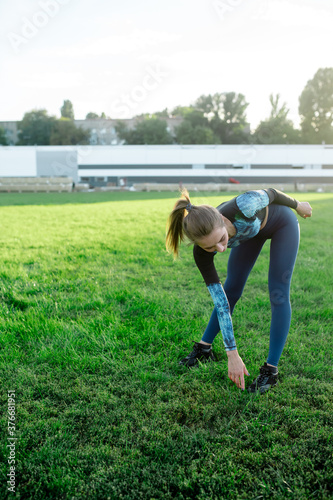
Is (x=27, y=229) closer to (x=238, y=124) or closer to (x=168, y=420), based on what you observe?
(x=168, y=420)

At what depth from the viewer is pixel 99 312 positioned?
11.1ft

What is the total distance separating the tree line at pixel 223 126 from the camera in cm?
5271

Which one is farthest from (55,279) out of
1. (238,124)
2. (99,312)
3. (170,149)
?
(238,124)

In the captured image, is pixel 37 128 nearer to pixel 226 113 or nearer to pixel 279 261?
pixel 226 113

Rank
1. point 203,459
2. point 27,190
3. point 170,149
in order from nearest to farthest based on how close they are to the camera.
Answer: point 203,459
point 27,190
point 170,149

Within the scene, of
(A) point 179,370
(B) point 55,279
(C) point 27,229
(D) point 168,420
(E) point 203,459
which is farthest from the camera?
(C) point 27,229

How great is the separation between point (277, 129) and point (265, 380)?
54801mm

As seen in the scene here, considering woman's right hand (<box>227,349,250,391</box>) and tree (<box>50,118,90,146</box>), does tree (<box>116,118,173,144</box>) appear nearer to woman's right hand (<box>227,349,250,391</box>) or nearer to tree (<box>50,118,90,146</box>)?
tree (<box>50,118,90,146</box>)

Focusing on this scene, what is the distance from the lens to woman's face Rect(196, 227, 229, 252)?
1976mm

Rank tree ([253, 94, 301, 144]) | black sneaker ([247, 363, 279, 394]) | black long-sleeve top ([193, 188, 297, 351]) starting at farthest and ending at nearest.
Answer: tree ([253, 94, 301, 144]) < black sneaker ([247, 363, 279, 394]) < black long-sleeve top ([193, 188, 297, 351])

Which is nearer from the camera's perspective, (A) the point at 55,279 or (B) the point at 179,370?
(B) the point at 179,370

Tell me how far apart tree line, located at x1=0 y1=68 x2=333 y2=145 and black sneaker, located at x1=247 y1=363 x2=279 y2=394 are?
173 feet

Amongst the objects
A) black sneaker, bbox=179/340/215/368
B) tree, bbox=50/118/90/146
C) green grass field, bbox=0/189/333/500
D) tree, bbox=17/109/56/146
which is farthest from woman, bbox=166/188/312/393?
tree, bbox=17/109/56/146

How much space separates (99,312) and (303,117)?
205 ft
